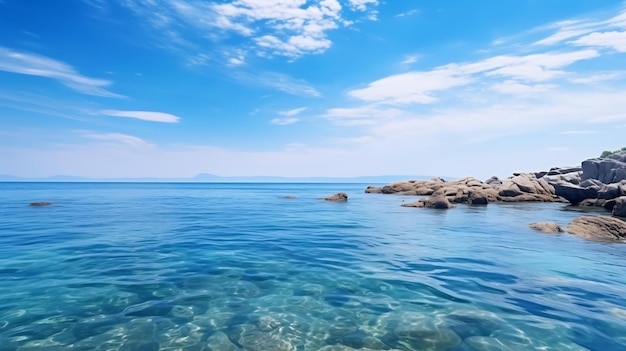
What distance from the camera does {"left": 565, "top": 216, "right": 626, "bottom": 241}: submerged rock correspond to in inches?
653

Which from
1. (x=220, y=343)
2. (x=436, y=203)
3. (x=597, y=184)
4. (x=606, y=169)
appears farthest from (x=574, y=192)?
(x=220, y=343)

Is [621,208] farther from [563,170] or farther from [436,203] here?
[563,170]

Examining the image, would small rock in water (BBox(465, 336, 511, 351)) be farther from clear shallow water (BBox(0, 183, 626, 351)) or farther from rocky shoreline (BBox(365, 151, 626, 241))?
rocky shoreline (BBox(365, 151, 626, 241))

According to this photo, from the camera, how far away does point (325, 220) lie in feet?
79.8

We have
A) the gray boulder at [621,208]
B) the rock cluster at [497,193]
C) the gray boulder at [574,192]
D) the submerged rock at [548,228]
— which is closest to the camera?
the submerged rock at [548,228]

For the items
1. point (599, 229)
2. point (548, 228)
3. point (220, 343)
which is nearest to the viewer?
point (220, 343)

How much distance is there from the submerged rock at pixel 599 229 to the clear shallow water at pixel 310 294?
6.20 ft

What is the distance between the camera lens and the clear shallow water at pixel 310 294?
6.16 m

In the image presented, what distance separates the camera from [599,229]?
56.4 ft

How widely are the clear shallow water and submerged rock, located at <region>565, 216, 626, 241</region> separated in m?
1.89

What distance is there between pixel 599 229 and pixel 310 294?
17.3 metres

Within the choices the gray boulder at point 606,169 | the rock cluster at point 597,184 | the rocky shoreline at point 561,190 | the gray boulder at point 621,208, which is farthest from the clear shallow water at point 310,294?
the gray boulder at point 606,169

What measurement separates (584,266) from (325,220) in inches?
610

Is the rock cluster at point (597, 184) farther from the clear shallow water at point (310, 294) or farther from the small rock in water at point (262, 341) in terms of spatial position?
the small rock in water at point (262, 341)
